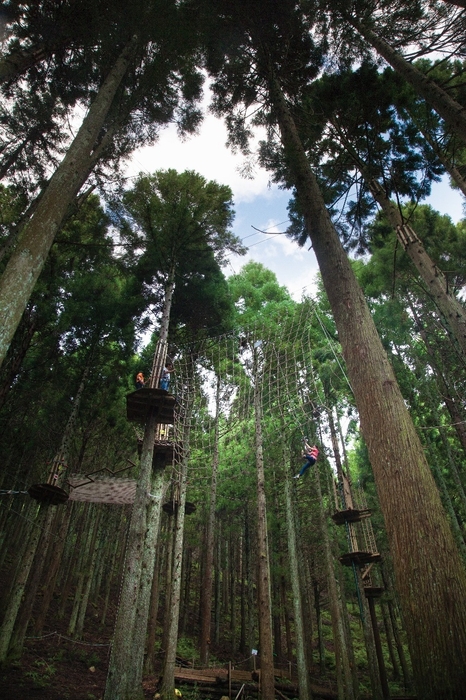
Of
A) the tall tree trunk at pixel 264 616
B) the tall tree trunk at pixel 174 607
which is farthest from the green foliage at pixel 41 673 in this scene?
the tall tree trunk at pixel 264 616

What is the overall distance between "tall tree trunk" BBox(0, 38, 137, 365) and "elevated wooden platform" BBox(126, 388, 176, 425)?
9.26 feet

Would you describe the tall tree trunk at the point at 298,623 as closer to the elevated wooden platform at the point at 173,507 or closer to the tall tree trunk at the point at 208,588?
the tall tree trunk at the point at 208,588

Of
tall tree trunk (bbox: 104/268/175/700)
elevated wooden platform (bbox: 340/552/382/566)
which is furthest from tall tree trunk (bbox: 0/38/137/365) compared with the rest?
elevated wooden platform (bbox: 340/552/382/566)

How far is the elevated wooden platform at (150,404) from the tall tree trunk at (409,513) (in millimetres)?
3500

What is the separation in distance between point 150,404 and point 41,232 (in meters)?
3.34

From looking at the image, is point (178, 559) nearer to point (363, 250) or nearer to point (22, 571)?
point (22, 571)

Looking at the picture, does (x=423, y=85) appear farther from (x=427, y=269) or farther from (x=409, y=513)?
(x=409, y=513)

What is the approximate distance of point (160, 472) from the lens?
7.15m

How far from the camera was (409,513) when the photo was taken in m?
2.03

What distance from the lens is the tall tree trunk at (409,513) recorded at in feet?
5.34

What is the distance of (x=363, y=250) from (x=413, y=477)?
218 inches

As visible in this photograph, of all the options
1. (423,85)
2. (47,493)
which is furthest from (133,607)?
(423,85)

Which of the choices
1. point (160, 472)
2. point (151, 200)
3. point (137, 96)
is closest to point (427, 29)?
point (137, 96)

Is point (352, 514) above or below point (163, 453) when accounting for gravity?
below
